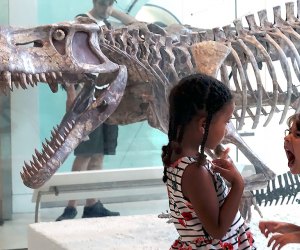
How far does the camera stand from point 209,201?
150 cm

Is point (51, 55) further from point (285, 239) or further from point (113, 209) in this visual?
point (113, 209)

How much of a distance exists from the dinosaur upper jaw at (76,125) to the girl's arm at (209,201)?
0.95 m

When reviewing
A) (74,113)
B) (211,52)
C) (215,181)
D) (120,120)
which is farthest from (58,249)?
(215,181)

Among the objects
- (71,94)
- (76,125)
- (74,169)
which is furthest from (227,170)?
(74,169)

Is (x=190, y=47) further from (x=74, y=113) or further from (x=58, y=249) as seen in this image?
(x=58, y=249)

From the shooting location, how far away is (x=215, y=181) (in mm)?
1568

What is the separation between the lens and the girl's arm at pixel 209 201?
4.92ft

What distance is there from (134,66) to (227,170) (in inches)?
54.3

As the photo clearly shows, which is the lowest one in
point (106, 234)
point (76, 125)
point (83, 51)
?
point (106, 234)

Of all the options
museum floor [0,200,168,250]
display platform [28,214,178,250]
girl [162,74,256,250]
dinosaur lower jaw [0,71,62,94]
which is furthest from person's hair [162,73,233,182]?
museum floor [0,200,168,250]

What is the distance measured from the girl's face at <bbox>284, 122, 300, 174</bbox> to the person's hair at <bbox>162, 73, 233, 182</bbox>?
0.56 ft

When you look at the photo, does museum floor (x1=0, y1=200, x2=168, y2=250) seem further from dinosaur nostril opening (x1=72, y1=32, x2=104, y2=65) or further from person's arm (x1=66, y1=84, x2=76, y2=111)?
dinosaur nostril opening (x1=72, y1=32, x2=104, y2=65)

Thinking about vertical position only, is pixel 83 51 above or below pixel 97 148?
above

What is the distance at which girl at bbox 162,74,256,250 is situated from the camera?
1.51 metres
